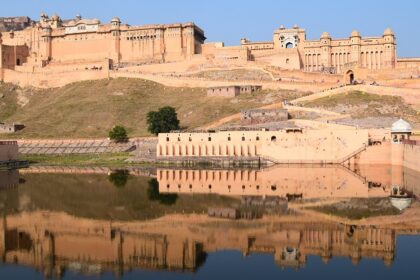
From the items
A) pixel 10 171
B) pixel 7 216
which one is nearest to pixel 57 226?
pixel 7 216

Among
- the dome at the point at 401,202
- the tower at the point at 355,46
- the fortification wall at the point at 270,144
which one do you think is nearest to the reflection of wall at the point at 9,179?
the fortification wall at the point at 270,144

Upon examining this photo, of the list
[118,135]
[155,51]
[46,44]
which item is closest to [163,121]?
[118,135]

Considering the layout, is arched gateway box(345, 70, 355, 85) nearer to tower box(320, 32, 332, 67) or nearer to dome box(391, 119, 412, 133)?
tower box(320, 32, 332, 67)

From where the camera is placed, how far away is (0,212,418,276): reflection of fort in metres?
16.3

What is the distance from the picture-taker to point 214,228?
19875 mm

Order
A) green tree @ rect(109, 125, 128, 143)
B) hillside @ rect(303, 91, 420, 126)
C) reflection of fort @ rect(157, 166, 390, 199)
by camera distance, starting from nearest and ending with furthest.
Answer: reflection of fort @ rect(157, 166, 390, 199), hillside @ rect(303, 91, 420, 126), green tree @ rect(109, 125, 128, 143)

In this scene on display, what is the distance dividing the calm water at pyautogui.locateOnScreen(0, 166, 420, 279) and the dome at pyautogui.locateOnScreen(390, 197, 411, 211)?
4 cm

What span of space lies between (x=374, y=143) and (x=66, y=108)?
32662 mm

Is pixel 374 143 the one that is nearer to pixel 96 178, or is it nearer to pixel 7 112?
pixel 96 178

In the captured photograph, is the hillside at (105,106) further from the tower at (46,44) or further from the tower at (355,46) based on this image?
the tower at (355,46)

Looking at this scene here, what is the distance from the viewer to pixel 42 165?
43.9 meters

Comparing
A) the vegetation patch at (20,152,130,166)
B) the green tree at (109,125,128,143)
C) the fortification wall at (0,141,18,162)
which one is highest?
the green tree at (109,125,128,143)

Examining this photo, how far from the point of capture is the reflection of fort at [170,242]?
16281mm

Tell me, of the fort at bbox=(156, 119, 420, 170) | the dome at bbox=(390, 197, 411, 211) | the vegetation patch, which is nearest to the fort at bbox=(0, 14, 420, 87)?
the fort at bbox=(156, 119, 420, 170)
